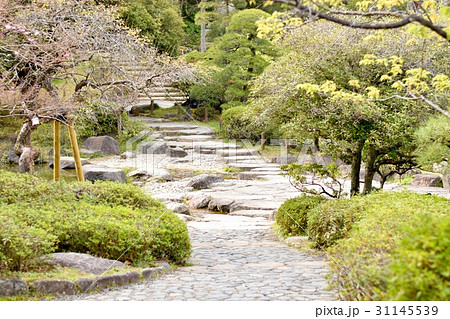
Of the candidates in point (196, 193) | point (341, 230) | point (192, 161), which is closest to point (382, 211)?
point (341, 230)

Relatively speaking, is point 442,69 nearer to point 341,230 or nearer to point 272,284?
point 341,230

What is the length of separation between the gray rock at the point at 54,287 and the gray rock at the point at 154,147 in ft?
45.1

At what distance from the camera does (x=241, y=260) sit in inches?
267

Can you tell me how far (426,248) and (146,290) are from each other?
2767 millimetres

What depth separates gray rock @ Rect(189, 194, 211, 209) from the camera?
475 inches

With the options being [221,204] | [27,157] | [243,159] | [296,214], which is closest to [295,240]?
[296,214]

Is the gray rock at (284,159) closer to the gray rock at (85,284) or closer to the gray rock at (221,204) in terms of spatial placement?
the gray rock at (221,204)

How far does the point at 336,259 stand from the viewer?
4531 mm

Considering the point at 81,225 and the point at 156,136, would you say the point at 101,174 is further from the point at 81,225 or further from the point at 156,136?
the point at 81,225

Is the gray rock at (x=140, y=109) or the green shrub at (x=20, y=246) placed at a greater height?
the gray rock at (x=140, y=109)

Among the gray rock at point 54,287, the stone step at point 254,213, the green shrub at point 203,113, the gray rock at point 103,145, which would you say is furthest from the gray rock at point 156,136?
the gray rock at point 54,287

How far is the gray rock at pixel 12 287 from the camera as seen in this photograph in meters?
4.63

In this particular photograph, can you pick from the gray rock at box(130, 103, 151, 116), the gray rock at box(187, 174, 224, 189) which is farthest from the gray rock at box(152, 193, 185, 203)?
the gray rock at box(130, 103, 151, 116)

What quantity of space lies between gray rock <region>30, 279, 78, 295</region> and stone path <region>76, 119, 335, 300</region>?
18 cm
